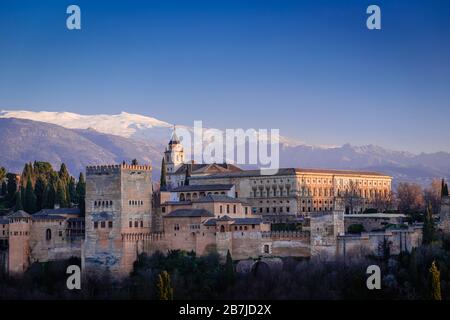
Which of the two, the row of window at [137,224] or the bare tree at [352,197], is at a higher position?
the bare tree at [352,197]

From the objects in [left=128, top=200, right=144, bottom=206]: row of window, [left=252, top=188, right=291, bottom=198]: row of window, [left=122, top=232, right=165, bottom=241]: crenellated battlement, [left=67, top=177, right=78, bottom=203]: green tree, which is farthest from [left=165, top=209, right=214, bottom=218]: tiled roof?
[left=252, top=188, right=291, bottom=198]: row of window

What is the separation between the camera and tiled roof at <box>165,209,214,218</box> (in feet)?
195

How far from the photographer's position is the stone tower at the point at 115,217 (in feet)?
191

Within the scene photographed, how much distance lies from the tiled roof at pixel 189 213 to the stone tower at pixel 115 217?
1545mm

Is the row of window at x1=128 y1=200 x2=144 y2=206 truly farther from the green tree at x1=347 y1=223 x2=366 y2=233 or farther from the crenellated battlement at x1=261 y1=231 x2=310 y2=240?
the green tree at x1=347 y1=223 x2=366 y2=233

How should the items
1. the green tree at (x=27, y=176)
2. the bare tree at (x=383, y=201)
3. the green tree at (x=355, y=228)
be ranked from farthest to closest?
the bare tree at (x=383, y=201)
the green tree at (x=27, y=176)
the green tree at (x=355, y=228)

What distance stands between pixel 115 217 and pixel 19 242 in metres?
6.75

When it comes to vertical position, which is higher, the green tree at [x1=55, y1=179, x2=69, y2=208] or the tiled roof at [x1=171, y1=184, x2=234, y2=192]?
the tiled roof at [x1=171, y1=184, x2=234, y2=192]

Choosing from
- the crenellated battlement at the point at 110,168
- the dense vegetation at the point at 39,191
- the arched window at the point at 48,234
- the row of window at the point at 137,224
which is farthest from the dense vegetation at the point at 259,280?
the dense vegetation at the point at 39,191

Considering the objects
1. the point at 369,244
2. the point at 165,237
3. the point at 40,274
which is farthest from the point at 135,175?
the point at 369,244

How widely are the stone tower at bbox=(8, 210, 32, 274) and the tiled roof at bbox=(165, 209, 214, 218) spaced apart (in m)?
9.02

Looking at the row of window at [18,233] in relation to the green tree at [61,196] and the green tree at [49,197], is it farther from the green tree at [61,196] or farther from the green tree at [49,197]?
the green tree at [49,197]

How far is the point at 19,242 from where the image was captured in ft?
200

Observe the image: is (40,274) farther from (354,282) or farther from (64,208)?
(354,282)
